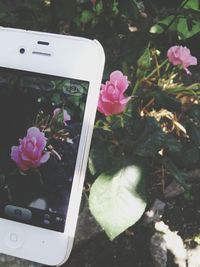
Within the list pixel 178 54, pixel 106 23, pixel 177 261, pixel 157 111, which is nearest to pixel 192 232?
pixel 177 261

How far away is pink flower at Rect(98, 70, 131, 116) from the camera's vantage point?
0.97m

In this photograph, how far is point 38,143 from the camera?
941mm

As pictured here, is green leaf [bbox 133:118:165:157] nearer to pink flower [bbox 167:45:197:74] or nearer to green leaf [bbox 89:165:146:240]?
green leaf [bbox 89:165:146:240]

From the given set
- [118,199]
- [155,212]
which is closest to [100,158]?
[118,199]

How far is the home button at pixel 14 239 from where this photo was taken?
2.98 ft

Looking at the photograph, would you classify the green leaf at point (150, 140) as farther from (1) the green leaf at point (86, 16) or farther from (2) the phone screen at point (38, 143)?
(1) the green leaf at point (86, 16)

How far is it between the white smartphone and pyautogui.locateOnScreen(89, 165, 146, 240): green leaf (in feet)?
0.21

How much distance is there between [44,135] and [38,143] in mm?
20

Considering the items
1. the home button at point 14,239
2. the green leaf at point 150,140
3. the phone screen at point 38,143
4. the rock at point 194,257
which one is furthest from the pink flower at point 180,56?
the home button at point 14,239

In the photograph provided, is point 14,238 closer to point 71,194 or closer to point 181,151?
point 71,194

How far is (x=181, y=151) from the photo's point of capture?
1157 mm

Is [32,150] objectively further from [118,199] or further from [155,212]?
[155,212]

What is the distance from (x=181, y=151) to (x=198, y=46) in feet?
1.83

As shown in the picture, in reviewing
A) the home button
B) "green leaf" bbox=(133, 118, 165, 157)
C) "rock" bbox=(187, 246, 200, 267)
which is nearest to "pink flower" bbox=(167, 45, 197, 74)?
"green leaf" bbox=(133, 118, 165, 157)
